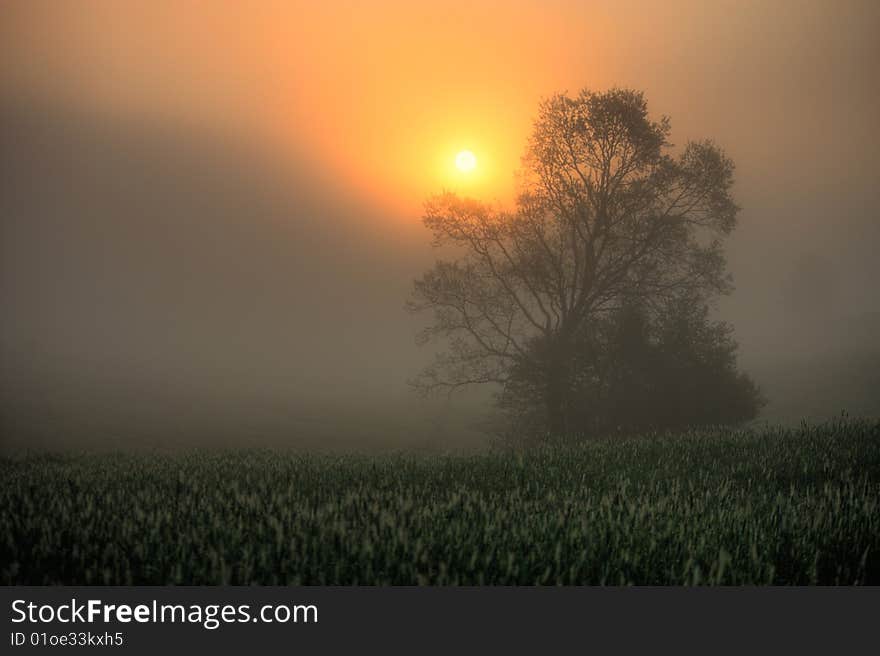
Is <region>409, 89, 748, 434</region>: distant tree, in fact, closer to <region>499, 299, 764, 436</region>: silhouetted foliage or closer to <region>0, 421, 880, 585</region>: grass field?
<region>499, 299, 764, 436</region>: silhouetted foliage

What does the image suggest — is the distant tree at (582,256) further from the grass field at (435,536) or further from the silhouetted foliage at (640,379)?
the grass field at (435,536)

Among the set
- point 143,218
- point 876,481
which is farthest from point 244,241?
point 876,481

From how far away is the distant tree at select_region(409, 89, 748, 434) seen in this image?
19719mm

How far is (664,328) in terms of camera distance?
20.2 m


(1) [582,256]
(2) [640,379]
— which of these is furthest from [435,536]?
(1) [582,256]

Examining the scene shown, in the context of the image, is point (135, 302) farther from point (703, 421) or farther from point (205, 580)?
point (205, 580)

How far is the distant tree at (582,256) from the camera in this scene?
64.7 feet

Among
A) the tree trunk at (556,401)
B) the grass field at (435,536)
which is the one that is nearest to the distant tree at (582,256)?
the tree trunk at (556,401)

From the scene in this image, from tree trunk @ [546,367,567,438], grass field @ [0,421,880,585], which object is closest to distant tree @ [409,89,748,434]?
tree trunk @ [546,367,567,438]

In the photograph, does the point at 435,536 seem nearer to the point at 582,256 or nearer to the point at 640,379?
the point at 640,379

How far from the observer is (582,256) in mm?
21203

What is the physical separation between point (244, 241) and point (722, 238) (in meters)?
103

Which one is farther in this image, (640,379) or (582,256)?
(582,256)

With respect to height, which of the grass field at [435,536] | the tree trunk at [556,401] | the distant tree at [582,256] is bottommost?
the grass field at [435,536]
